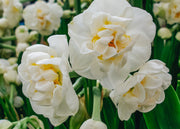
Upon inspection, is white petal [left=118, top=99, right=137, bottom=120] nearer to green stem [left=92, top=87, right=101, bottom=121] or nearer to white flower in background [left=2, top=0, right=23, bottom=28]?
green stem [left=92, top=87, right=101, bottom=121]

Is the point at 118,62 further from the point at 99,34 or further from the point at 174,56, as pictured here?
the point at 174,56

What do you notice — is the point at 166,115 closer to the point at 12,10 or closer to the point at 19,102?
the point at 19,102

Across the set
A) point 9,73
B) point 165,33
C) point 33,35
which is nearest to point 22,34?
point 33,35

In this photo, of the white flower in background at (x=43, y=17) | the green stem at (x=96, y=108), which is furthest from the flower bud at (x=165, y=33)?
the green stem at (x=96, y=108)

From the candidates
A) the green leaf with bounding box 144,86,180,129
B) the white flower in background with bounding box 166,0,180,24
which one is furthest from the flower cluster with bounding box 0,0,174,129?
the white flower in background with bounding box 166,0,180,24

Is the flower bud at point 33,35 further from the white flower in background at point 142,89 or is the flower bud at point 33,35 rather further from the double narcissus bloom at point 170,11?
the white flower in background at point 142,89

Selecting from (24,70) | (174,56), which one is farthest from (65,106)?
(174,56)
